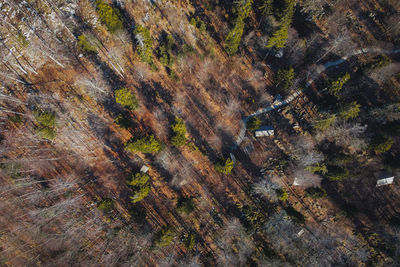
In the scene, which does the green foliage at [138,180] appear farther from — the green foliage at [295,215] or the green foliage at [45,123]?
the green foliage at [295,215]

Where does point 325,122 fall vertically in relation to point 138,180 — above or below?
below

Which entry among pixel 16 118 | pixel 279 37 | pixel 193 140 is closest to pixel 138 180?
pixel 193 140

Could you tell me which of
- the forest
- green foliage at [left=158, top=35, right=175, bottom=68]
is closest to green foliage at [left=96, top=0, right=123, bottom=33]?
the forest

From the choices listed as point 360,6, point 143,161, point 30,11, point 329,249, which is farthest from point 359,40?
point 30,11

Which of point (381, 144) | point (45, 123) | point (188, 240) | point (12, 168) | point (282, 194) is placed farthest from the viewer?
point (188, 240)

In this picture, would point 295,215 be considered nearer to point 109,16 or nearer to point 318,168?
point 318,168

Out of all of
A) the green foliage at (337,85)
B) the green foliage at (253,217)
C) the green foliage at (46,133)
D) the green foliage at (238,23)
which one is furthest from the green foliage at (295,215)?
the green foliage at (46,133)
